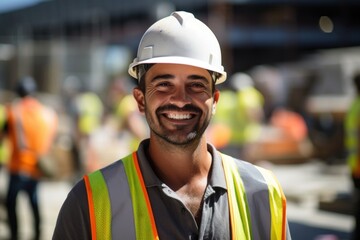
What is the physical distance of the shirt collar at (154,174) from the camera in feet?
7.31

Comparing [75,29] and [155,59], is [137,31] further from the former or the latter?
Answer: [155,59]

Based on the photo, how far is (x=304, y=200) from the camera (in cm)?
1091

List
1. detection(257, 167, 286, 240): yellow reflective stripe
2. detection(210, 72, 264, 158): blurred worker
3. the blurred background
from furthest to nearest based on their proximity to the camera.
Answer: detection(210, 72, 264, 158): blurred worker
the blurred background
detection(257, 167, 286, 240): yellow reflective stripe

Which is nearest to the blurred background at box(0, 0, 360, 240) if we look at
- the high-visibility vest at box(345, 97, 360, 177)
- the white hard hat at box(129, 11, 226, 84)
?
the high-visibility vest at box(345, 97, 360, 177)

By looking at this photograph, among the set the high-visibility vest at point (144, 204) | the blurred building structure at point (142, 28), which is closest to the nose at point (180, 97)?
the high-visibility vest at point (144, 204)

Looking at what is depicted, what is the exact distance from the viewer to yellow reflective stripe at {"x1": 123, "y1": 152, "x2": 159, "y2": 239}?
6.93ft

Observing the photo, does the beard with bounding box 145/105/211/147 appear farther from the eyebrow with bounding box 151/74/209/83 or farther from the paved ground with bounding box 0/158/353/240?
the paved ground with bounding box 0/158/353/240

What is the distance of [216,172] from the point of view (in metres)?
2.29

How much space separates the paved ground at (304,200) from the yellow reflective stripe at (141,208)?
4.53m

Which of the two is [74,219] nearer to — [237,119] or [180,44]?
[180,44]

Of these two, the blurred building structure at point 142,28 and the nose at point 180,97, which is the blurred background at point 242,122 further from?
the nose at point 180,97

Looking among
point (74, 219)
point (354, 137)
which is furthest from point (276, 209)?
point (354, 137)

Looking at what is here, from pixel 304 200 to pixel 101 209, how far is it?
9139 mm

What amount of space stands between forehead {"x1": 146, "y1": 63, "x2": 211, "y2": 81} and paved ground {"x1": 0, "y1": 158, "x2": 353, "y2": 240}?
450 cm
